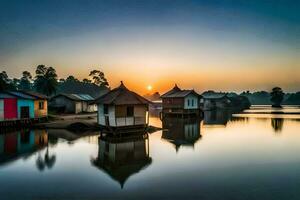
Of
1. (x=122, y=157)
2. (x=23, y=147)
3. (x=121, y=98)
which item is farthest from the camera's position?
(x=121, y=98)

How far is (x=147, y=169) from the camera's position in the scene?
15586 mm

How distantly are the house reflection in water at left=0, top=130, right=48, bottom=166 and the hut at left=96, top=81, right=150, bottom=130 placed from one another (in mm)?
7264

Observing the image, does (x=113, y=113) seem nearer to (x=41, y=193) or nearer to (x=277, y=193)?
(x=41, y=193)

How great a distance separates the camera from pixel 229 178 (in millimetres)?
13805

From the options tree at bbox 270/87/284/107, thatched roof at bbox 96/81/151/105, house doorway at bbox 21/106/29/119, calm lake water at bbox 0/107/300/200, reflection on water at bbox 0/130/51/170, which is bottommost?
calm lake water at bbox 0/107/300/200

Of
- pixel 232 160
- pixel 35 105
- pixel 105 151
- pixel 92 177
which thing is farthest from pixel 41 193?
pixel 35 105

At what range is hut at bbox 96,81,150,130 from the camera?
1079 inches

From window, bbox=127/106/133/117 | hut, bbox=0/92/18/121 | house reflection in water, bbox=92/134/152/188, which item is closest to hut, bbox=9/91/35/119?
hut, bbox=0/92/18/121

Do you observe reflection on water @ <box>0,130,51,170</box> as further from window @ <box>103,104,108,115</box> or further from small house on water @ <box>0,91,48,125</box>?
small house on water @ <box>0,91,48,125</box>

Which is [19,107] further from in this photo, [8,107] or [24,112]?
[8,107]

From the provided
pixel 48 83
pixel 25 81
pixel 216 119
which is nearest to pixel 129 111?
pixel 216 119

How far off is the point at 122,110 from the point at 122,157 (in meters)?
9.80

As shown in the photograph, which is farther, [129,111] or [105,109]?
[105,109]

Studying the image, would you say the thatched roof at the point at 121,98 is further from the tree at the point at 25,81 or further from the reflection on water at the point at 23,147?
the tree at the point at 25,81
